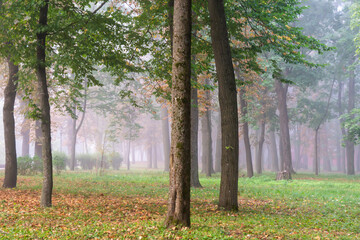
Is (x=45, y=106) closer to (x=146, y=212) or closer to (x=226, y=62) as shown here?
(x=146, y=212)

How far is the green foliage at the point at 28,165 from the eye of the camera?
20.8 meters

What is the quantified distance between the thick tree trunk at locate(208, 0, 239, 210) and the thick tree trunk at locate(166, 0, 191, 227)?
7.76 ft

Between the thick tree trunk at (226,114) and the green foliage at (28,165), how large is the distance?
1599cm

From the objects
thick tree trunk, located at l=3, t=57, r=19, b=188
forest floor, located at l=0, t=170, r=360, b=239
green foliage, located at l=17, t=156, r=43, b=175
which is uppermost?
thick tree trunk, located at l=3, t=57, r=19, b=188

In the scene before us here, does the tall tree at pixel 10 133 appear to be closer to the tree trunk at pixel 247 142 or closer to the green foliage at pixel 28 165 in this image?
the green foliage at pixel 28 165

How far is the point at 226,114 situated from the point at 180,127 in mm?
2630

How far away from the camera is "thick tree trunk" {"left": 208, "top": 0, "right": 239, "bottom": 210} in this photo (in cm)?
890

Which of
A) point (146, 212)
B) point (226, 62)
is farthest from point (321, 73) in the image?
point (146, 212)

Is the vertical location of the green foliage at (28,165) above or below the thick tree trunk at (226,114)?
below

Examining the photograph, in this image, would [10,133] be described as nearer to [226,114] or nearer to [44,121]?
[44,121]

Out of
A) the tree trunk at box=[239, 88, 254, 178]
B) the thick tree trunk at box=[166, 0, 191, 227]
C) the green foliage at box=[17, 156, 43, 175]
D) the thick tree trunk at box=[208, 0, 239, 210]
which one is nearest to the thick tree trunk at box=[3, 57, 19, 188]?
the green foliage at box=[17, 156, 43, 175]

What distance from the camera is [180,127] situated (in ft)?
22.1

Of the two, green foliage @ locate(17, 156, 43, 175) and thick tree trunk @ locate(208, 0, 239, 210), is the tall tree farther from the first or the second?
thick tree trunk @ locate(208, 0, 239, 210)

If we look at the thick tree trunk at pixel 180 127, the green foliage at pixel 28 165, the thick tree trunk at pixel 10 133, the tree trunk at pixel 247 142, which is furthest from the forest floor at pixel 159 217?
the tree trunk at pixel 247 142
